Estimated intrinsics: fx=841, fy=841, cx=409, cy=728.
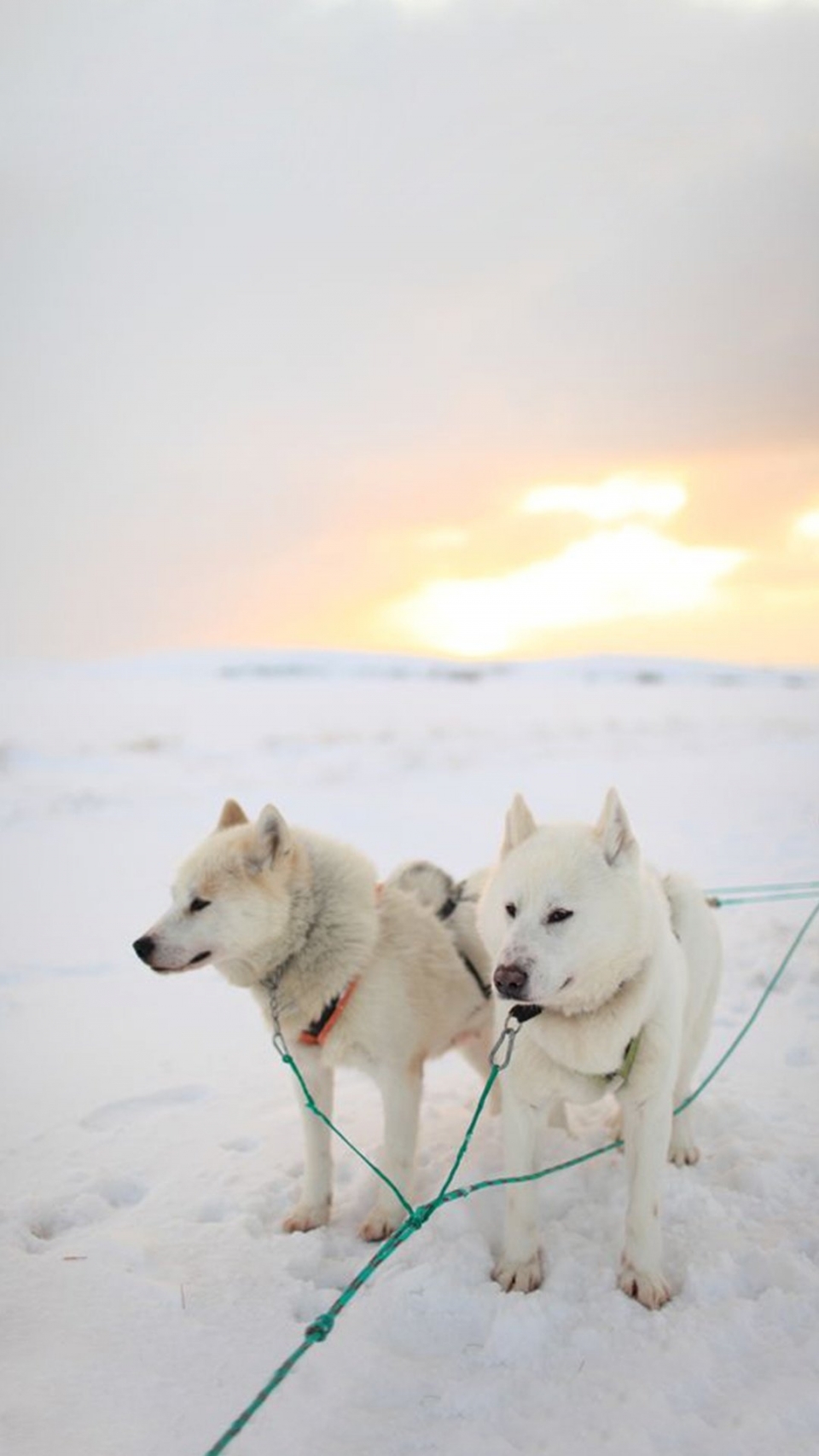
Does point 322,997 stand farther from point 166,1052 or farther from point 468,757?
point 468,757

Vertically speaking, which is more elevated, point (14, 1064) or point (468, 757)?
point (468, 757)

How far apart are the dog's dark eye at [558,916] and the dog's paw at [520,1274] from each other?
3.74ft

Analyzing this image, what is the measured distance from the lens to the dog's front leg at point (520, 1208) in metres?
2.67

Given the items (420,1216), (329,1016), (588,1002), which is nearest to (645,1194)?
(588,1002)

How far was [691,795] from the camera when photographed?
11930 millimetres

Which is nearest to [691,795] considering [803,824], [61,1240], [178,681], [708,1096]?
[803,824]

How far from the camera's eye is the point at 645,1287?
8.48 feet

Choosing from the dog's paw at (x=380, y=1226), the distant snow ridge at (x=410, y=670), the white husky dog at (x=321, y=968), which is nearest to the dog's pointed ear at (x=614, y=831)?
the white husky dog at (x=321, y=968)

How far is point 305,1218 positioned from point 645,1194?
50.1 inches

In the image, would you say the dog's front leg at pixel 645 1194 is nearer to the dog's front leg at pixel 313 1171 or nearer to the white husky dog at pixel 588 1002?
the white husky dog at pixel 588 1002

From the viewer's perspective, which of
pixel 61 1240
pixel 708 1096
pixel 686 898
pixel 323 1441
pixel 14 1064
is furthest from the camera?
pixel 14 1064

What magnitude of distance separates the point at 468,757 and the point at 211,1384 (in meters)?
14.0

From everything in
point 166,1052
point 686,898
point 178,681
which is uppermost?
point 178,681

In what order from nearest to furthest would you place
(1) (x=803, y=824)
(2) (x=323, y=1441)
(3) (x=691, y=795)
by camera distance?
(2) (x=323, y=1441)
(1) (x=803, y=824)
(3) (x=691, y=795)
